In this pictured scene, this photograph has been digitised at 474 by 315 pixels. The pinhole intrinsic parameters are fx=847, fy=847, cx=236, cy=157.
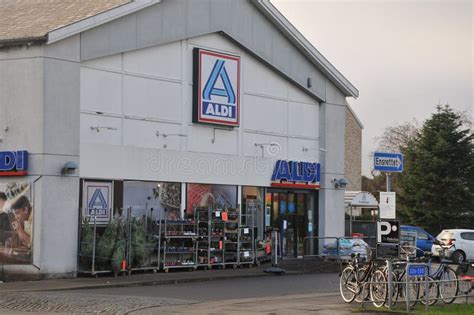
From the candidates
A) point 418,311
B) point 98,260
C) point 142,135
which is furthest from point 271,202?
point 418,311

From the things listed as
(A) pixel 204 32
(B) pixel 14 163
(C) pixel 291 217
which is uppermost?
(A) pixel 204 32

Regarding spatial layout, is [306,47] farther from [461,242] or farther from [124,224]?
[461,242]

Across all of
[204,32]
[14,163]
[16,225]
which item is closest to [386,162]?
[14,163]

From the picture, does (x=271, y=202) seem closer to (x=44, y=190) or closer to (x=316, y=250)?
(x=316, y=250)

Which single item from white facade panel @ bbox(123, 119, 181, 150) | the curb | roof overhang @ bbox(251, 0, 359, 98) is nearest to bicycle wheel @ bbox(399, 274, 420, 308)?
the curb

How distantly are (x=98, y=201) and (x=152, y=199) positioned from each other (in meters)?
2.42

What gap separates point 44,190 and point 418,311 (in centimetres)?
1260

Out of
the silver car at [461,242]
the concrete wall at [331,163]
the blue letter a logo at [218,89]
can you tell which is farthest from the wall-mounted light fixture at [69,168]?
the silver car at [461,242]

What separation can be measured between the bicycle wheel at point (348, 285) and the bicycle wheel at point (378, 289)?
77 centimetres

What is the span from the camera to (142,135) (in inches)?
1116

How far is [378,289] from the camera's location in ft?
58.1

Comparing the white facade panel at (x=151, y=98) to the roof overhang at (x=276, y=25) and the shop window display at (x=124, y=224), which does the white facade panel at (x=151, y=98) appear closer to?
the roof overhang at (x=276, y=25)

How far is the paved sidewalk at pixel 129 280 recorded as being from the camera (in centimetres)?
2270

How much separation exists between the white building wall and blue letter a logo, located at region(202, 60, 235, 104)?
2.08 ft
